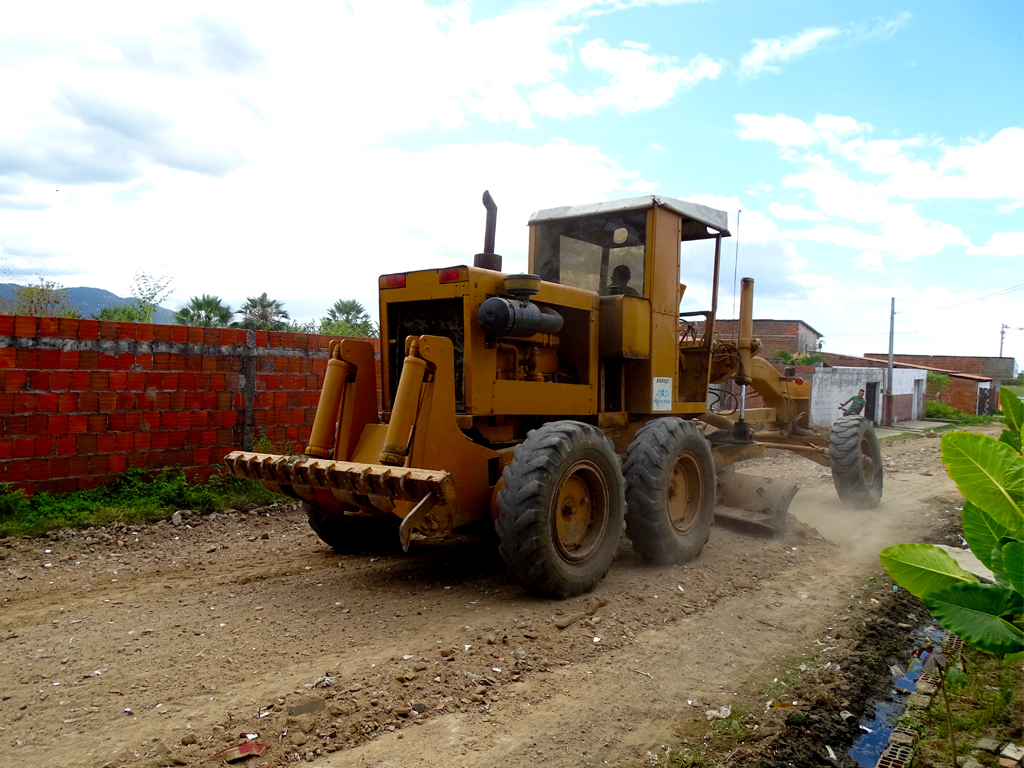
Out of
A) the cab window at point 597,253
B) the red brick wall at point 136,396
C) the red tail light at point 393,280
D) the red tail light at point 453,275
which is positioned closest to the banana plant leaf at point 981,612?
the red tail light at point 453,275

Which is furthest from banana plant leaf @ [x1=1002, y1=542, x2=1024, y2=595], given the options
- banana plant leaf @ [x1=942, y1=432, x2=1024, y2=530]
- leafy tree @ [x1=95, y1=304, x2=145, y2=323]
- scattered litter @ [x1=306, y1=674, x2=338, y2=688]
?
leafy tree @ [x1=95, y1=304, x2=145, y2=323]

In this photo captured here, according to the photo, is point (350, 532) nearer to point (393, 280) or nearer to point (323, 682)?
point (393, 280)

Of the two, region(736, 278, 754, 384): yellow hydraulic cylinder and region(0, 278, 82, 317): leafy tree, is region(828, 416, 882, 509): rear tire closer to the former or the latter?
region(736, 278, 754, 384): yellow hydraulic cylinder

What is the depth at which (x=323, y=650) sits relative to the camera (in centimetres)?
407

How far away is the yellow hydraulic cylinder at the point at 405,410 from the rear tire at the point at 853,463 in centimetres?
606

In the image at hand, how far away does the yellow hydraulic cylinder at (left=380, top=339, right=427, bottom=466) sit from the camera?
4676 millimetres

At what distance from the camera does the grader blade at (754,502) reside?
715 cm

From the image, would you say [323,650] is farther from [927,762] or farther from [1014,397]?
[1014,397]

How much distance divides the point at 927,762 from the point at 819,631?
140 cm

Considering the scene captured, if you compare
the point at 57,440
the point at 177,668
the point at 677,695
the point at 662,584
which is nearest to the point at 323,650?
the point at 177,668

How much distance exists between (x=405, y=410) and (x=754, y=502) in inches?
166

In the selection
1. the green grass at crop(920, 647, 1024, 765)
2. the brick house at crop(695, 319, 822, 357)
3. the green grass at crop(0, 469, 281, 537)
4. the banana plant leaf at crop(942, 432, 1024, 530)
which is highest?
the brick house at crop(695, 319, 822, 357)

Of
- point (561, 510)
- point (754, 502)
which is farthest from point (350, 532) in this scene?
point (754, 502)

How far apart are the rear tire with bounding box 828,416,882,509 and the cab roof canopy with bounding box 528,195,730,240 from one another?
307 cm
